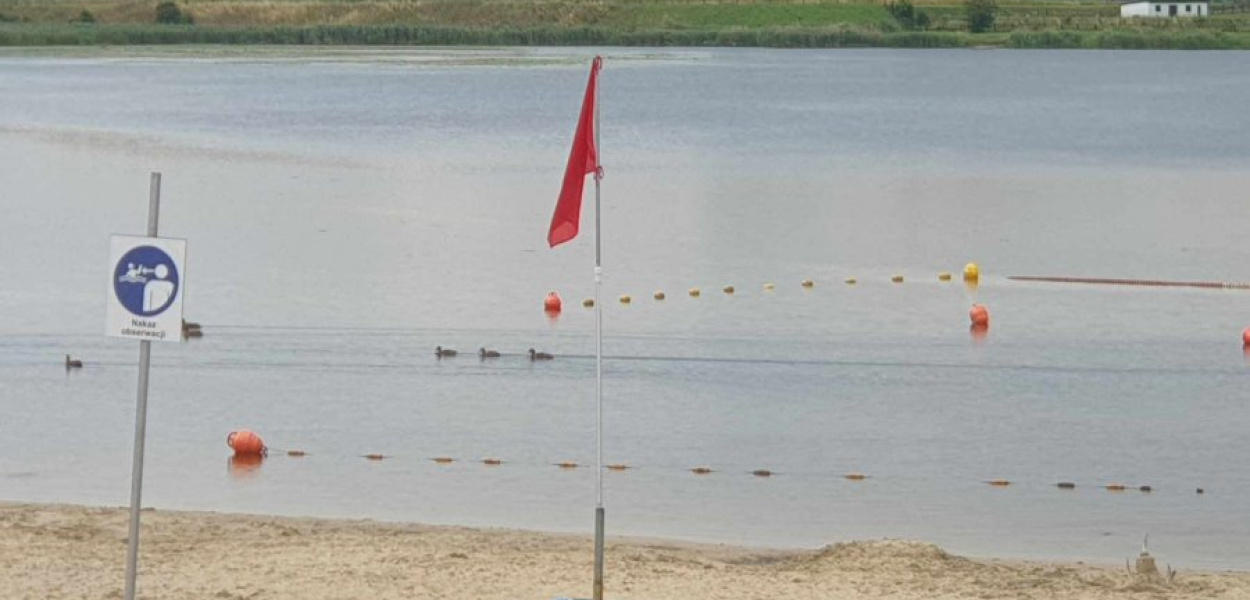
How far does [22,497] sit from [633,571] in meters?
6.56

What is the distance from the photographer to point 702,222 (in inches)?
1793

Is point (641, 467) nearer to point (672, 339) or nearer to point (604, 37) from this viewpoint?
point (672, 339)

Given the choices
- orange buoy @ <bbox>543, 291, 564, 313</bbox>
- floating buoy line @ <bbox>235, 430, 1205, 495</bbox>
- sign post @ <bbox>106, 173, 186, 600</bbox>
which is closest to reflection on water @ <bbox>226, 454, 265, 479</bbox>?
floating buoy line @ <bbox>235, 430, 1205, 495</bbox>

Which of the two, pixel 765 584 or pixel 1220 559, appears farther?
pixel 1220 559

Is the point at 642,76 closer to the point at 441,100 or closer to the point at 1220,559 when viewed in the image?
the point at 441,100

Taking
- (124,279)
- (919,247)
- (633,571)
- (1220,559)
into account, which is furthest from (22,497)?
(919,247)

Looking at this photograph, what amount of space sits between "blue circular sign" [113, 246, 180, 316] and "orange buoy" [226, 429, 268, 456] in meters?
10.1

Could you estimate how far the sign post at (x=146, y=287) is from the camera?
12.6 m

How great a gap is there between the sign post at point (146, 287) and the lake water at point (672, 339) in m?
7.47

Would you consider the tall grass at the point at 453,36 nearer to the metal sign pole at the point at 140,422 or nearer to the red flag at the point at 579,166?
the red flag at the point at 579,166

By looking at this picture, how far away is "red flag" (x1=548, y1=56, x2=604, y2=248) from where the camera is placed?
47.6ft

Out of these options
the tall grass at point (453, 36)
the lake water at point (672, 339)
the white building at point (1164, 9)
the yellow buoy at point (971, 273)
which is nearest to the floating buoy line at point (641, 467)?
the lake water at point (672, 339)

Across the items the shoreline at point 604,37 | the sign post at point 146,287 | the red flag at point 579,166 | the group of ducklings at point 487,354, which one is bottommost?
the sign post at point 146,287

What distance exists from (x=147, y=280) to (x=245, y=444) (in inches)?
402
